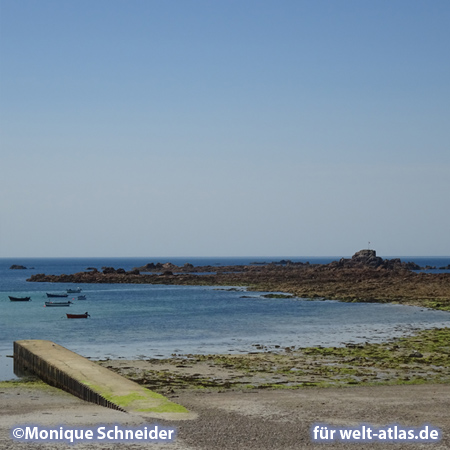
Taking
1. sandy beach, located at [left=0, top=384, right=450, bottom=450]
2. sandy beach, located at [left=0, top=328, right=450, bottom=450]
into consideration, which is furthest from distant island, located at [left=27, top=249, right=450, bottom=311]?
sandy beach, located at [left=0, top=384, right=450, bottom=450]

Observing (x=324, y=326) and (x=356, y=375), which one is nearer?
(x=356, y=375)

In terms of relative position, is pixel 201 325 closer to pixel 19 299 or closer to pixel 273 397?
pixel 273 397

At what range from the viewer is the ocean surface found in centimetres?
3703

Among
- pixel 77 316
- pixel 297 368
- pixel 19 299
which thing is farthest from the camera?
pixel 19 299

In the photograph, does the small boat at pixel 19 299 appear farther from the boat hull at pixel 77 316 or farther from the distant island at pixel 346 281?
the distant island at pixel 346 281

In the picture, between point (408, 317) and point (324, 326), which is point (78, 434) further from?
point (408, 317)

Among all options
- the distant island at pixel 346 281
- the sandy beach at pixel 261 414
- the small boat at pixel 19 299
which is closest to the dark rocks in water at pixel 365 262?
the distant island at pixel 346 281

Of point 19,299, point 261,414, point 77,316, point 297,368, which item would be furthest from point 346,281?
point 261,414

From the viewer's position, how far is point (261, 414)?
16.7 metres

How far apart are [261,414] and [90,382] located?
257 inches

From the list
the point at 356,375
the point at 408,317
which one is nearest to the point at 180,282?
the point at 408,317

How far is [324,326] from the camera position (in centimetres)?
4781

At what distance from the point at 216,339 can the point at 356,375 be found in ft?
54.2

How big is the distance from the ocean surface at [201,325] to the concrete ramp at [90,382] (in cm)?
130
